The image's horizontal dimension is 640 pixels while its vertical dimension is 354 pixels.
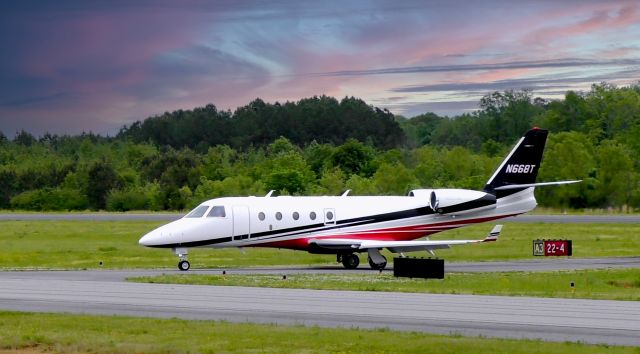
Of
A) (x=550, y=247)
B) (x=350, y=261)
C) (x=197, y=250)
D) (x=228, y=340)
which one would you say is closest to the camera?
(x=228, y=340)

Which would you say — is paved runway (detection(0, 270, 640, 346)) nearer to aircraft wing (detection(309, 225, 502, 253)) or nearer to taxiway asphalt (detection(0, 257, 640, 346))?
taxiway asphalt (detection(0, 257, 640, 346))

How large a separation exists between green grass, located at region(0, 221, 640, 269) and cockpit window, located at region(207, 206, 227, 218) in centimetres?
360

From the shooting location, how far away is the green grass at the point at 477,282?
1368 inches

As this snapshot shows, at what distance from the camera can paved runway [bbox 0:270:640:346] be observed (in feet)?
82.1

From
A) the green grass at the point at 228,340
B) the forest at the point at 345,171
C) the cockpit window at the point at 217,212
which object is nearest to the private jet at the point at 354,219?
the cockpit window at the point at 217,212

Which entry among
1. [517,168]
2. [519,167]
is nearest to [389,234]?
[517,168]

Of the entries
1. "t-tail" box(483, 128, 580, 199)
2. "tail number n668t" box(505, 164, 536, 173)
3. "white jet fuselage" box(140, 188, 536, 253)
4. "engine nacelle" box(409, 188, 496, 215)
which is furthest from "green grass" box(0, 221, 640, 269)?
"tail number n668t" box(505, 164, 536, 173)

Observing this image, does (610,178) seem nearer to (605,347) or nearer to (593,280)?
(593,280)

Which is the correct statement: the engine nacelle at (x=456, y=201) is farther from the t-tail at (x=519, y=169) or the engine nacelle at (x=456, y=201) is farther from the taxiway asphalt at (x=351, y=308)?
the taxiway asphalt at (x=351, y=308)

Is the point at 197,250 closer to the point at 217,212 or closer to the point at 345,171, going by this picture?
the point at 217,212

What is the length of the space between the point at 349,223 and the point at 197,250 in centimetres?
1509

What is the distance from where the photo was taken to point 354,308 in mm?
29656

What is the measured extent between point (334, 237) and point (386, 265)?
3173mm

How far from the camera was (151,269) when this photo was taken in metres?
47.1
